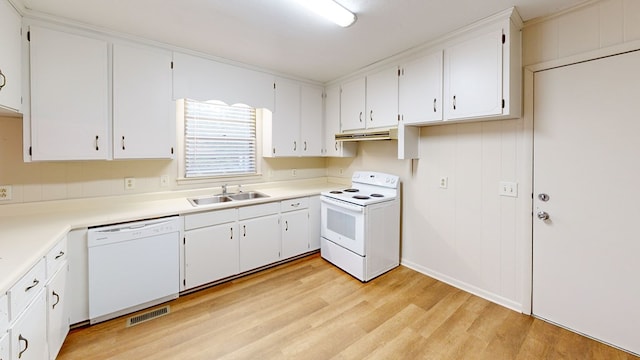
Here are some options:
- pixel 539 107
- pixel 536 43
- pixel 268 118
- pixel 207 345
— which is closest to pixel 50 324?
pixel 207 345

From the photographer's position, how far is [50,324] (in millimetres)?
1589

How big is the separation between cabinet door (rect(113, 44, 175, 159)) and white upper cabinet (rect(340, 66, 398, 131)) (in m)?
2.13

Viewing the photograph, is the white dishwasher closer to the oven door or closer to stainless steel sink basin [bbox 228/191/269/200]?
stainless steel sink basin [bbox 228/191/269/200]

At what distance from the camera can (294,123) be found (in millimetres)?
3664

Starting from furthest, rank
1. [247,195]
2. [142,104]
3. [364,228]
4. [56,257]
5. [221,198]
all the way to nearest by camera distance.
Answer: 1. [247,195]
2. [221,198]
3. [364,228]
4. [142,104]
5. [56,257]

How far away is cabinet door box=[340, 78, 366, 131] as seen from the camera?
11.1ft

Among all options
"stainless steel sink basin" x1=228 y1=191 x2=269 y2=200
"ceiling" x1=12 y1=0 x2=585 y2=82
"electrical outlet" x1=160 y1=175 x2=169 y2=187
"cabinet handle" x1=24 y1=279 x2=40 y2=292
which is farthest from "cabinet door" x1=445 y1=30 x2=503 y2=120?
"cabinet handle" x1=24 y1=279 x2=40 y2=292

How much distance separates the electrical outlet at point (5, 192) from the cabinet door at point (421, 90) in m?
3.61

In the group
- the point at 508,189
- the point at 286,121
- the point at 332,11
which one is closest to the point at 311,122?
the point at 286,121

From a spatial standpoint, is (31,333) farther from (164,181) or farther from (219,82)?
(219,82)

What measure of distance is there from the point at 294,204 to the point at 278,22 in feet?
6.43

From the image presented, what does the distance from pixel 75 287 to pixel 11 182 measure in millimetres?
1074

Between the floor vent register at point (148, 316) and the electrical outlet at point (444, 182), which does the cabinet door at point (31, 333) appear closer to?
the floor vent register at point (148, 316)

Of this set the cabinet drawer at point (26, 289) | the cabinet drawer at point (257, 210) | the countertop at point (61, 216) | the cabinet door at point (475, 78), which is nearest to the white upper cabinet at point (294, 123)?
Answer: the countertop at point (61, 216)
